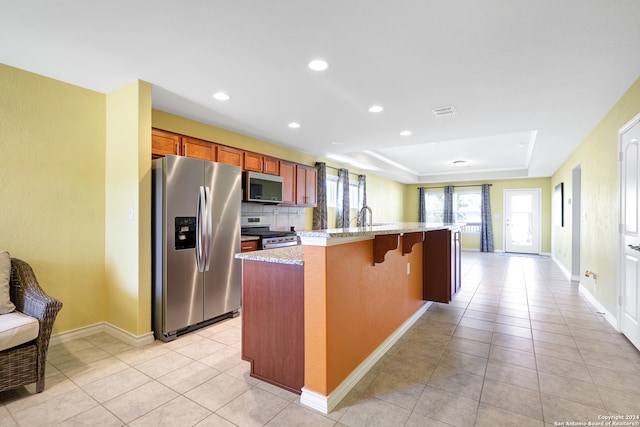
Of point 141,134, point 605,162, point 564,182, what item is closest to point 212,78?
point 141,134

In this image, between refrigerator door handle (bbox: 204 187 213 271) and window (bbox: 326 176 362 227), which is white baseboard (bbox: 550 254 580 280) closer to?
window (bbox: 326 176 362 227)

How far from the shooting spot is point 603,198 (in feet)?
11.7

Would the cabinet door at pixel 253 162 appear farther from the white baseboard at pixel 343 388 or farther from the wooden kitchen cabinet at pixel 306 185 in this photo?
the white baseboard at pixel 343 388

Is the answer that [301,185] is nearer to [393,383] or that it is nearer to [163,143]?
[163,143]

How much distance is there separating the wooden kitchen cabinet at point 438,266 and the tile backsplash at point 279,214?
2539mm

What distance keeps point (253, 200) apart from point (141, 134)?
1.80 meters

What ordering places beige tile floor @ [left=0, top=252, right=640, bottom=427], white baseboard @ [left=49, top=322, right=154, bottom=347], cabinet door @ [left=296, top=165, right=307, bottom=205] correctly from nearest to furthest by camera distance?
1. beige tile floor @ [left=0, top=252, right=640, bottom=427]
2. white baseboard @ [left=49, top=322, right=154, bottom=347]
3. cabinet door @ [left=296, top=165, right=307, bottom=205]

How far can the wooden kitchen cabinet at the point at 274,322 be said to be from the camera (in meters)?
2.00

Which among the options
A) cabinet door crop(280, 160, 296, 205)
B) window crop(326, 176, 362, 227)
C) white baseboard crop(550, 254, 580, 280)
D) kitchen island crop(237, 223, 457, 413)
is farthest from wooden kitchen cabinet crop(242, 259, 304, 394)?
white baseboard crop(550, 254, 580, 280)

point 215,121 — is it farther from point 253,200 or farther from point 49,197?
point 49,197

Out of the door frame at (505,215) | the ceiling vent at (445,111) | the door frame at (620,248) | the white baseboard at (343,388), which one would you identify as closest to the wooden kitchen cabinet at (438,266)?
the white baseboard at (343,388)

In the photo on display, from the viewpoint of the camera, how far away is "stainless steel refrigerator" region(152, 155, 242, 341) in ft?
9.41

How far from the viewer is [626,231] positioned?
9.45 ft

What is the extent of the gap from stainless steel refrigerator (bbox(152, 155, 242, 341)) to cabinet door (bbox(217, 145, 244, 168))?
0.64 metres
